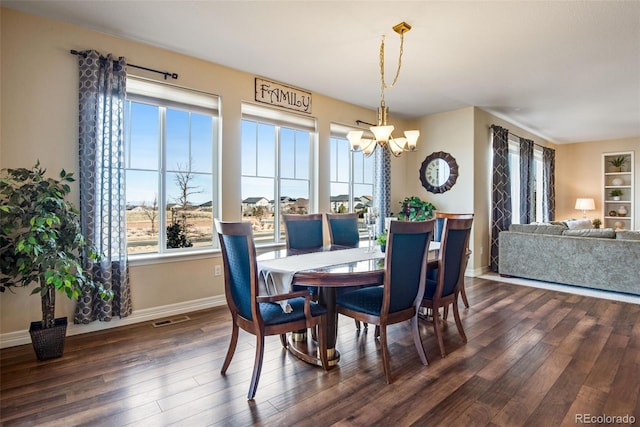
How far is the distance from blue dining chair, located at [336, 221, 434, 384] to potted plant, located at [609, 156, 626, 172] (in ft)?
28.3

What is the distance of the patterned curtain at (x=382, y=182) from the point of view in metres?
5.63

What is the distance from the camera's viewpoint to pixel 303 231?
3.52 meters

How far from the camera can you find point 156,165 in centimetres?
362

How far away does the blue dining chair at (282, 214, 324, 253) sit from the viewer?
136 inches

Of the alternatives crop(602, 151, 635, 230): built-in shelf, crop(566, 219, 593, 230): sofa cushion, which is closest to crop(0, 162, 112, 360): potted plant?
crop(566, 219, 593, 230): sofa cushion

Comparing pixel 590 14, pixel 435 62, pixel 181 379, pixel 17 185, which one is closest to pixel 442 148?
pixel 435 62

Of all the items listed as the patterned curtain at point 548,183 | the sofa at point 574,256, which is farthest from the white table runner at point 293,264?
the patterned curtain at point 548,183

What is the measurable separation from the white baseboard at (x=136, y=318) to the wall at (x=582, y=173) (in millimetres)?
8912

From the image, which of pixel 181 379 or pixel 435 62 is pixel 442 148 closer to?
pixel 435 62

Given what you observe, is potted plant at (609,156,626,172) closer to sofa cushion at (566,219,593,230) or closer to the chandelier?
sofa cushion at (566,219,593,230)

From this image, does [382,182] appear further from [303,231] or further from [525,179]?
[525,179]

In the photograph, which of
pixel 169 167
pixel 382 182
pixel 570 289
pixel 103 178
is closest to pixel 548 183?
pixel 570 289

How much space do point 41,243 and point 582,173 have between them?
10652 mm

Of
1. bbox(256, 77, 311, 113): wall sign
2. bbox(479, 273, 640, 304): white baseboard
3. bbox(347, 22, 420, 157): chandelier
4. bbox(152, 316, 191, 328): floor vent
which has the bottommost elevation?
bbox(152, 316, 191, 328): floor vent
